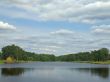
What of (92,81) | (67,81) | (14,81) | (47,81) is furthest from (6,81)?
(92,81)

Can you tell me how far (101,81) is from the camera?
45281 millimetres

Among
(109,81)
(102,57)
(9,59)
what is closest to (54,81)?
(109,81)

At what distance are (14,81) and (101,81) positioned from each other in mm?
15630

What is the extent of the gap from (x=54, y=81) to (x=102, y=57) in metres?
159

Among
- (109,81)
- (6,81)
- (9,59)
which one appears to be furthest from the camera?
(9,59)

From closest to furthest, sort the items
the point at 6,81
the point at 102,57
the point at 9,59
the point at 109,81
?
the point at 6,81
the point at 109,81
the point at 9,59
the point at 102,57

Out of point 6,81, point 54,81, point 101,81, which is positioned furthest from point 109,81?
point 6,81

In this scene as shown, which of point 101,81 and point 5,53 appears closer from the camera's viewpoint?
point 101,81

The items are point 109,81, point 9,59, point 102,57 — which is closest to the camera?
point 109,81

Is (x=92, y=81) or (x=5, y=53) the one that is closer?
(x=92, y=81)

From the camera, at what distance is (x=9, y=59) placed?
186 metres

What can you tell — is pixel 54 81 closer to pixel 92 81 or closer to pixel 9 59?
pixel 92 81

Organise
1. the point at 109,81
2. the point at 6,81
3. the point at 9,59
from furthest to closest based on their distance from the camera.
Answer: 1. the point at 9,59
2. the point at 109,81
3. the point at 6,81

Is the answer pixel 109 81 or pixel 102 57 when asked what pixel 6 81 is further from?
pixel 102 57
